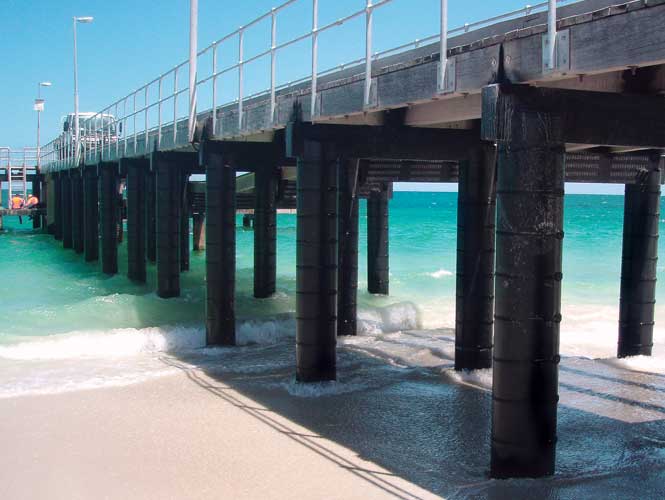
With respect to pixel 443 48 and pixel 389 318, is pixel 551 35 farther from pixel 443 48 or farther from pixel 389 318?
pixel 389 318

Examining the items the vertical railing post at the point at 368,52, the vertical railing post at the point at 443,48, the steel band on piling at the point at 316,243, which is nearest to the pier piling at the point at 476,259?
the steel band on piling at the point at 316,243

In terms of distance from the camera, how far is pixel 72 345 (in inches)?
555

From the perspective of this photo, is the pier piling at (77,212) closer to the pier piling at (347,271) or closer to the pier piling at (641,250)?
the pier piling at (347,271)

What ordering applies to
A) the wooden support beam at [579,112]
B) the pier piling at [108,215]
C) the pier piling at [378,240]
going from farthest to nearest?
the pier piling at [108,215], the pier piling at [378,240], the wooden support beam at [579,112]

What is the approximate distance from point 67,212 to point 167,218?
19302 mm

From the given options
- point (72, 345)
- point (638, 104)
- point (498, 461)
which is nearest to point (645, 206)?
point (638, 104)

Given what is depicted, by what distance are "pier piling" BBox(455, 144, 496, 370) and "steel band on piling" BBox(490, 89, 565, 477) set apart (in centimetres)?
474

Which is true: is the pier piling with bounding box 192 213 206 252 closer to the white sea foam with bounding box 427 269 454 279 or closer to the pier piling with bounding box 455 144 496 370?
the white sea foam with bounding box 427 269 454 279

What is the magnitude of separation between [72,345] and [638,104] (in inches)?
434

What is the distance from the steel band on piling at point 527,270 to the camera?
6043 mm

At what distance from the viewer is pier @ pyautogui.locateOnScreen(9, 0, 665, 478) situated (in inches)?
237

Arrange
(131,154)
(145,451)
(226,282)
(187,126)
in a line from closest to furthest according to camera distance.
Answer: (145,451), (226,282), (187,126), (131,154)

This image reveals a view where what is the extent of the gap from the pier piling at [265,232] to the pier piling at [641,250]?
9.58 meters

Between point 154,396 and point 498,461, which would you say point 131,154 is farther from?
point 498,461
